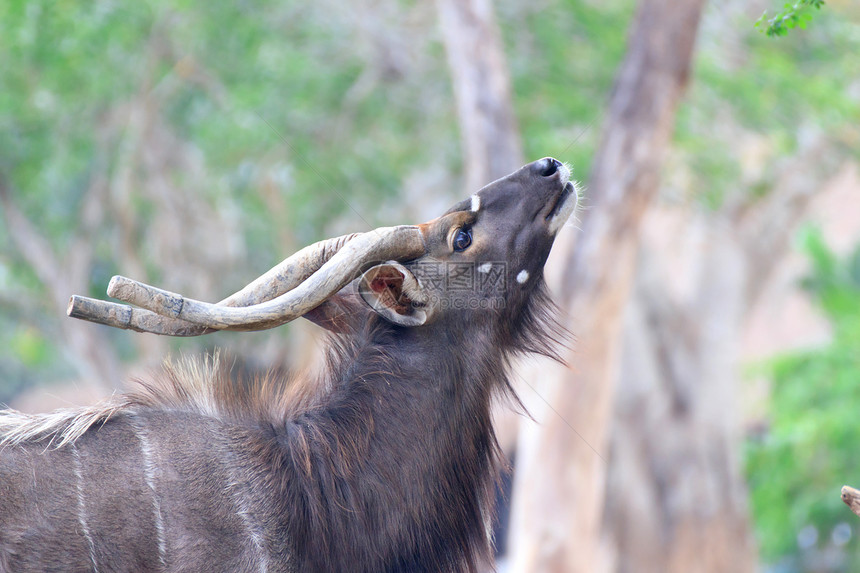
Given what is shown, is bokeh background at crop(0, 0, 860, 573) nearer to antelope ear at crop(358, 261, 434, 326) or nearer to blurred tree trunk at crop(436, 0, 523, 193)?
blurred tree trunk at crop(436, 0, 523, 193)

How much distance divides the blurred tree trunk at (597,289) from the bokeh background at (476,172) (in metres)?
0.08

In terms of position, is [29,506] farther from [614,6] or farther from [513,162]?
[614,6]

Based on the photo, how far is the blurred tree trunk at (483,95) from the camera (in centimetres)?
947

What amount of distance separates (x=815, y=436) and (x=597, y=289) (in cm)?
810

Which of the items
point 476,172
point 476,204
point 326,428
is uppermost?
point 476,172

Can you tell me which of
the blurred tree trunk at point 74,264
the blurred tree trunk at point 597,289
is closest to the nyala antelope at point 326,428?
the blurred tree trunk at point 597,289

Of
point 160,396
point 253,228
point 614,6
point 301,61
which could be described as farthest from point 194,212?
point 160,396

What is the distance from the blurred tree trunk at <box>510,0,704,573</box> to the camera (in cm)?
920

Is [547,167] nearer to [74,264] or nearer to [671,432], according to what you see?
[74,264]

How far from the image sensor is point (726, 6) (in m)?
14.3

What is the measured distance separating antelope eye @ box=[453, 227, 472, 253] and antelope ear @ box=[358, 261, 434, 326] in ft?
0.92

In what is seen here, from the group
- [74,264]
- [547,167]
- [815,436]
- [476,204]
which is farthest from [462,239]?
[815,436]

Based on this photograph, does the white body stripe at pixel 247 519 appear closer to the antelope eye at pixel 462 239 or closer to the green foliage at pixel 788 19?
the antelope eye at pixel 462 239

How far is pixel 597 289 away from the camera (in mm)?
9453
